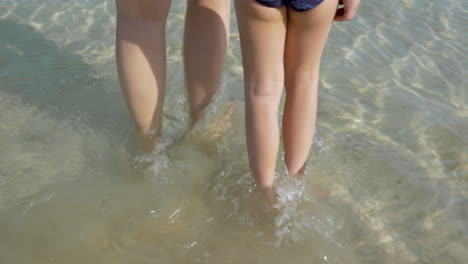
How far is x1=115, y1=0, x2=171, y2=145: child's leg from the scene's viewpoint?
6.34 ft

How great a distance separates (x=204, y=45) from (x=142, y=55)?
0.39 metres

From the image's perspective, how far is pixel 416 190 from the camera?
Result: 7.79ft

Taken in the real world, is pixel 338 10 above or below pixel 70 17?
above

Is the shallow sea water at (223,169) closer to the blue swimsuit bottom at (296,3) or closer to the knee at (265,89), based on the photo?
the knee at (265,89)

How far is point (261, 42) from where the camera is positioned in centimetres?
174

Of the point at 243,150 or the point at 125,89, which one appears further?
the point at 243,150

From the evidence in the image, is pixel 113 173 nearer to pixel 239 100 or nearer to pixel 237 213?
pixel 237 213

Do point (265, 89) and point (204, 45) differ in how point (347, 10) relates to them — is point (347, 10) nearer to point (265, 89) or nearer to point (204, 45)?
point (265, 89)

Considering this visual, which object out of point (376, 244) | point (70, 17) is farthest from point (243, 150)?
point (70, 17)

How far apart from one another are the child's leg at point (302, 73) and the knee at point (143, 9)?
55 cm

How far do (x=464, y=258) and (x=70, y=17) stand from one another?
139 inches

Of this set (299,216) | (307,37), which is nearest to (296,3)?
(307,37)

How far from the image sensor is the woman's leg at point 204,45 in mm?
2249

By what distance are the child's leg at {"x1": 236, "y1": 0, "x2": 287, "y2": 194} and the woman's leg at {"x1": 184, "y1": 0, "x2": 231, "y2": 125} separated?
51 centimetres
